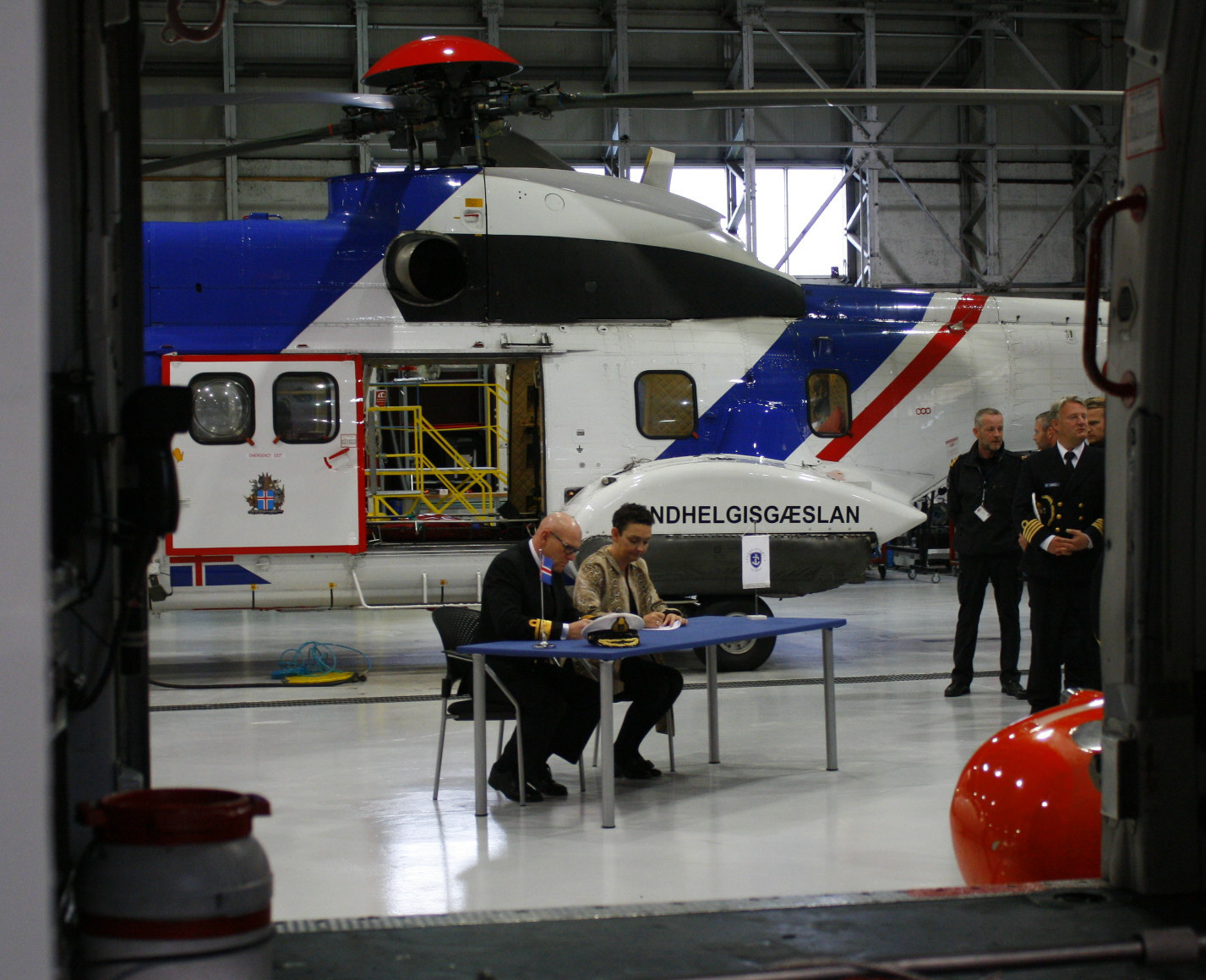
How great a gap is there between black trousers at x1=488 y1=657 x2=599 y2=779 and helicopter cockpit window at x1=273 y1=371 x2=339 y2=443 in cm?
347

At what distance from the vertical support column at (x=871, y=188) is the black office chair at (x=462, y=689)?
1586 cm

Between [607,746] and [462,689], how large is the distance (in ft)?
3.87

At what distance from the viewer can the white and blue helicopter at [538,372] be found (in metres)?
8.30

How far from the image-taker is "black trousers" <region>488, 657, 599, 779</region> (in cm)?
530

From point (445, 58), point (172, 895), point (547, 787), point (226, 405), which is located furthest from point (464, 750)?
point (172, 895)

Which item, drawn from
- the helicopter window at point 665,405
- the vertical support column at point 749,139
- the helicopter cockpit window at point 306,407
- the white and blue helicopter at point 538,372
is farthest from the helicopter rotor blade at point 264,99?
the vertical support column at point 749,139

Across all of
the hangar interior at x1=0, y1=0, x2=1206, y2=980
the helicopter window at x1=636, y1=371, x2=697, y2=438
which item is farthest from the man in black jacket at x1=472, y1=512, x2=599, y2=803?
the helicopter window at x1=636, y1=371, x2=697, y2=438

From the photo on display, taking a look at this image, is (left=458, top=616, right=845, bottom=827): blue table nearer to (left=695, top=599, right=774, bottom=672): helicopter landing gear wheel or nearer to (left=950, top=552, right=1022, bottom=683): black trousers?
(left=950, top=552, right=1022, bottom=683): black trousers

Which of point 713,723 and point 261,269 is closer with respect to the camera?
point 713,723

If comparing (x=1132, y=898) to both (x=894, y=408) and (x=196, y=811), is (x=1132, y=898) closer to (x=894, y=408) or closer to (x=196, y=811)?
(x=196, y=811)

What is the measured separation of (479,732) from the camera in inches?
204

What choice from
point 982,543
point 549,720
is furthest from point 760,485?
point 549,720

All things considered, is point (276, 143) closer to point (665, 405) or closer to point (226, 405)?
point (226, 405)

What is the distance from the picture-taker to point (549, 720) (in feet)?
17.4
